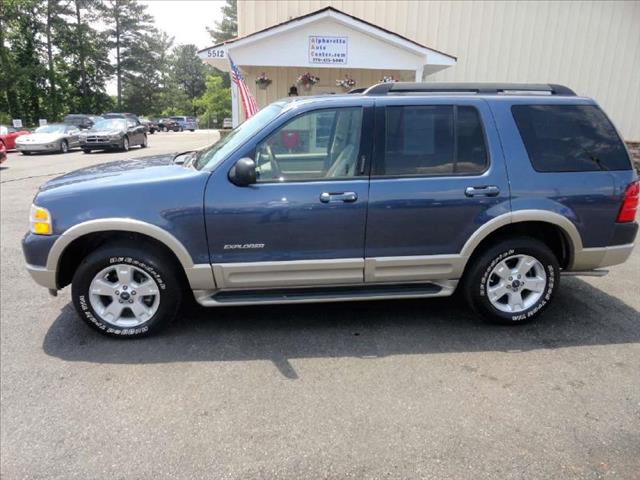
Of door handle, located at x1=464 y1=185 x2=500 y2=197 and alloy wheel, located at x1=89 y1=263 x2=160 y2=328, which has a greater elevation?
door handle, located at x1=464 y1=185 x2=500 y2=197

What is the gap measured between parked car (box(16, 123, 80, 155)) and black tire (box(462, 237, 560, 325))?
20.9m

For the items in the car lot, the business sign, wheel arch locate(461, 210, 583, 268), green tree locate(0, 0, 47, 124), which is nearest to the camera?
the car lot

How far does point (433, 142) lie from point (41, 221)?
3109 millimetres

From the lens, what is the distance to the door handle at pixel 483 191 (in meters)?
3.73

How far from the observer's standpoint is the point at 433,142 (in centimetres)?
379

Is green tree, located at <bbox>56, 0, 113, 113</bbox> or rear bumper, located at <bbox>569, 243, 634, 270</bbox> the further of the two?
green tree, located at <bbox>56, 0, 113, 113</bbox>

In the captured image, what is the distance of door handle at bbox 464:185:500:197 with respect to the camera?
3727 millimetres

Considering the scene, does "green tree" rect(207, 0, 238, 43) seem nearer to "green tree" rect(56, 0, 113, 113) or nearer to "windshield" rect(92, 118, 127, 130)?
"green tree" rect(56, 0, 113, 113)

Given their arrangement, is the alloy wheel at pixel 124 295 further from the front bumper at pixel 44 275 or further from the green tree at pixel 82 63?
the green tree at pixel 82 63

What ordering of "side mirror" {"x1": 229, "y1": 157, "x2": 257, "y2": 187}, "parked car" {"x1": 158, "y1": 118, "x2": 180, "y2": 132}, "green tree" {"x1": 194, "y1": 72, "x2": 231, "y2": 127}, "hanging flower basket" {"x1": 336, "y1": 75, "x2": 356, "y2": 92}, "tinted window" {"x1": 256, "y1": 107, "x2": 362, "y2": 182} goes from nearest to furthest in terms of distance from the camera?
"side mirror" {"x1": 229, "y1": 157, "x2": 257, "y2": 187}, "tinted window" {"x1": 256, "y1": 107, "x2": 362, "y2": 182}, "hanging flower basket" {"x1": 336, "y1": 75, "x2": 356, "y2": 92}, "parked car" {"x1": 158, "y1": 118, "x2": 180, "y2": 132}, "green tree" {"x1": 194, "y1": 72, "x2": 231, "y2": 127}

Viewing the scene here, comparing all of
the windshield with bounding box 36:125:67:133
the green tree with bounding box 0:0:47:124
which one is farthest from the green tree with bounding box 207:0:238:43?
the windshield with bounding box 36:125:67:133

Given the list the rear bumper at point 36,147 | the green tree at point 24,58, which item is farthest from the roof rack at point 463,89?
the green tree at point 24,58

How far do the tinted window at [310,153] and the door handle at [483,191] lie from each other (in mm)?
915

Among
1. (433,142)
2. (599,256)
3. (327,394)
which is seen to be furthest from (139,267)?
(599,256)
